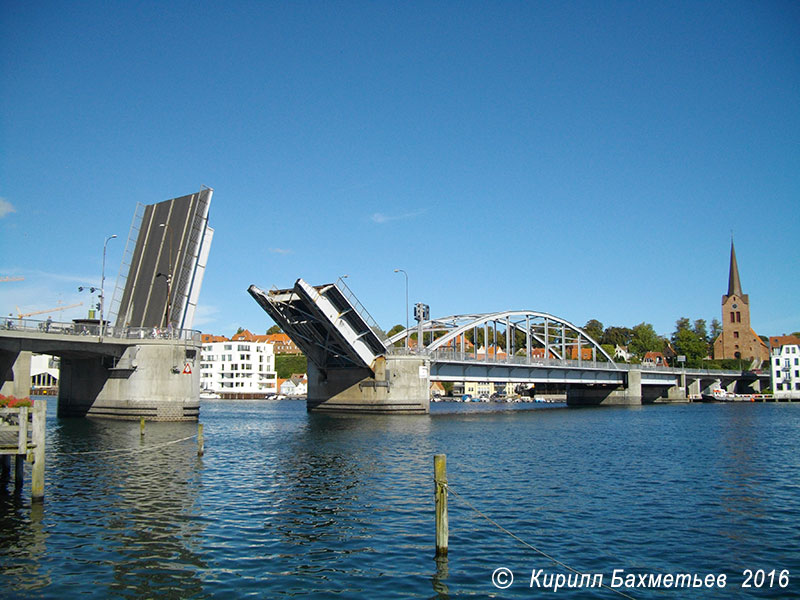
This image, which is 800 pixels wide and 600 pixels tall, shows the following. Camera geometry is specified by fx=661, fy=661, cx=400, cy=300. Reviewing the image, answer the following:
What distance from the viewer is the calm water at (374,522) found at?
11484 millimetres

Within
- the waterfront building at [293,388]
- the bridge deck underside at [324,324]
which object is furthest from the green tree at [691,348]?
the bridge deck underside at [324,324]

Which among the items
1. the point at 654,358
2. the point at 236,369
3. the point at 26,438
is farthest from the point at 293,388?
the point at 26,438

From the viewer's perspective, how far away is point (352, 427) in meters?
44.6

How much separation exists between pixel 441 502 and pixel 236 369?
120m

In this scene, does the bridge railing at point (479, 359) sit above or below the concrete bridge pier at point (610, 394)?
above

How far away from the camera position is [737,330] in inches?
5468

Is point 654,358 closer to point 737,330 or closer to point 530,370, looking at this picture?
point 737,330

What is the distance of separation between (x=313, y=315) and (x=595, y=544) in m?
38.0

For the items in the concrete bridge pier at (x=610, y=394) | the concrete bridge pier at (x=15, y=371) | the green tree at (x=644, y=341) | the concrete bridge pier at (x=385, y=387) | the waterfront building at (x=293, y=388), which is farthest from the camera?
the green tree at (x=644, y=341)

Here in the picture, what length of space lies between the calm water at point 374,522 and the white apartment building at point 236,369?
9707cm

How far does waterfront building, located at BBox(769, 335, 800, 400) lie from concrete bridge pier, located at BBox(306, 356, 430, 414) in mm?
76033

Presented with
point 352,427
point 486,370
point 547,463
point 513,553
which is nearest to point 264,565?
point 513,553

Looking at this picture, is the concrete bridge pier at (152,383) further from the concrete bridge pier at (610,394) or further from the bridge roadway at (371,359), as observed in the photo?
the concrete bridge pier at (610,394)

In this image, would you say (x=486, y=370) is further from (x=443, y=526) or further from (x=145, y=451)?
(x=443, y=526)
